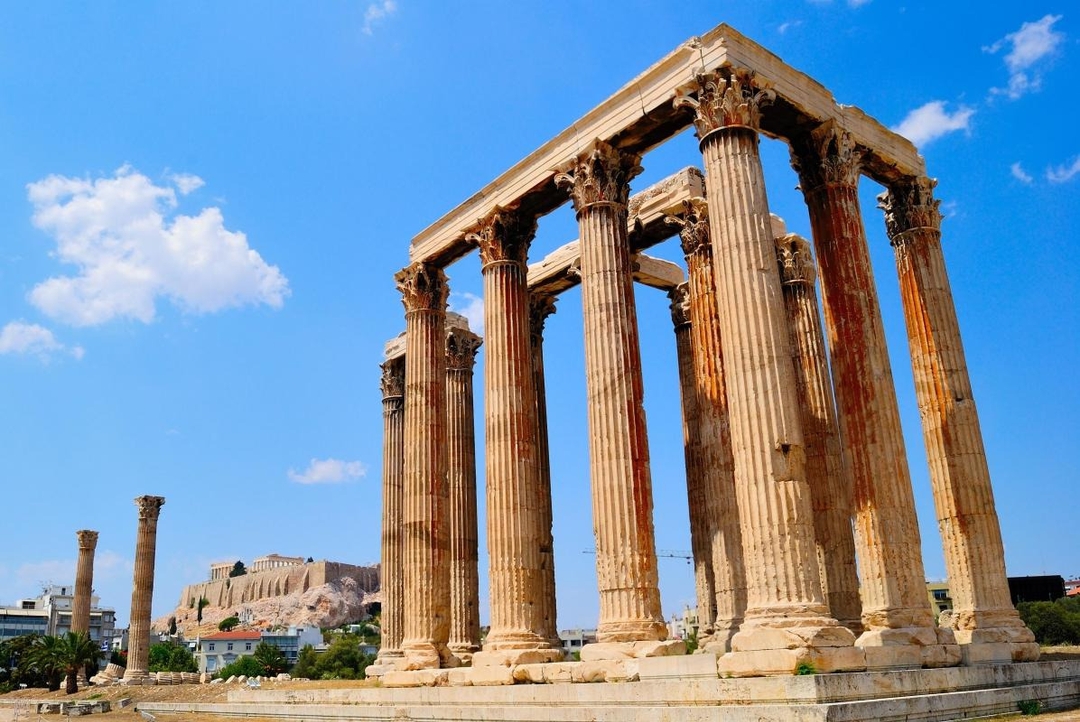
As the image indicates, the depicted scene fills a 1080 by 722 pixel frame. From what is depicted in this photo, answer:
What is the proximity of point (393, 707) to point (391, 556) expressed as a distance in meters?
10.5

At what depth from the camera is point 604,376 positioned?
21172 mm

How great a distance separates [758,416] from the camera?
17484mm

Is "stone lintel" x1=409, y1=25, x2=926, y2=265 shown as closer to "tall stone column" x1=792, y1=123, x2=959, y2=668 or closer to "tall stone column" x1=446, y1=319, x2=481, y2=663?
"tall stone column" x1=792, y1=123, x2=959, y2=668

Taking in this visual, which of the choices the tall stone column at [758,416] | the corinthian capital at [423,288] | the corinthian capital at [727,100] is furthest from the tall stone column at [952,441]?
the corinthian capital at [423,288]

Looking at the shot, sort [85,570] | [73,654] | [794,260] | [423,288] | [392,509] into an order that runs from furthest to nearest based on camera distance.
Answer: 1. [85,570]
2. [73,654]
3. [392,509]
4. [423,288]
5. [794,260]

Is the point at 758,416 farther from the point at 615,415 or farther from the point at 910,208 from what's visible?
the point at 910,208

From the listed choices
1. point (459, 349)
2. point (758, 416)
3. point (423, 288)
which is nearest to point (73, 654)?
point (459, 349)

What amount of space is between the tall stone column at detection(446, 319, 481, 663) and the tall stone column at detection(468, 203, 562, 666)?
14.8 feet

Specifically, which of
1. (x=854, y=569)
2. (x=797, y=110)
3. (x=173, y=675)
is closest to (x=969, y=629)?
(x=854, y=569)

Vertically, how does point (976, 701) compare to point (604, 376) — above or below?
below

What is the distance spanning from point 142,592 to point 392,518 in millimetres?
32952

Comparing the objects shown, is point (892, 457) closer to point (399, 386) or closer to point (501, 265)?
point (501, 265)

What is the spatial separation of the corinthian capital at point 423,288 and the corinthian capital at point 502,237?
135 inches

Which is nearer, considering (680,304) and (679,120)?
(679,120)
